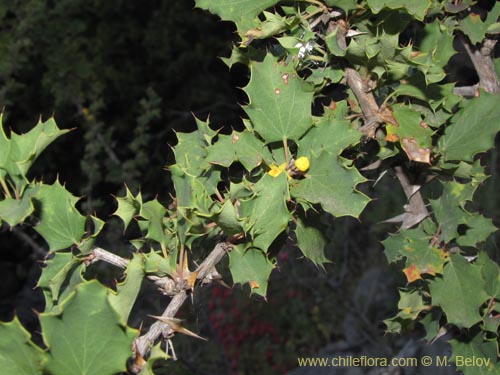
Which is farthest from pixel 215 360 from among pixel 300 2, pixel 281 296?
pixel 300 2

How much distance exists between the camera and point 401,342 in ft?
11.2

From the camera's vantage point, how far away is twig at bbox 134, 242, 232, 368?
35.4 inches

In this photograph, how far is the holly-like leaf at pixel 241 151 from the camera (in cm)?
114

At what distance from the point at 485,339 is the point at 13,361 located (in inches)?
38.3

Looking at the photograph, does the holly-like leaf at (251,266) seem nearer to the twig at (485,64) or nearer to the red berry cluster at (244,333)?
the twig at (485,64)

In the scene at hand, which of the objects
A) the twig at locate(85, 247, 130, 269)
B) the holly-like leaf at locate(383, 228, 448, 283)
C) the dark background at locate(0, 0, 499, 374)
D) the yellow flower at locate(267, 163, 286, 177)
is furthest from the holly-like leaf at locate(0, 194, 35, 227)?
the dark background at locate(0, 0, 499, 374)

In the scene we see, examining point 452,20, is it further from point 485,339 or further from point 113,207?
point 113,207

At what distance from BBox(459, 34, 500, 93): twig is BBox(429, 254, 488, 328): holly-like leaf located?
0.43 meters

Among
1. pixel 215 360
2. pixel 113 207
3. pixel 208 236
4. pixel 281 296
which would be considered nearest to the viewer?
pixel 208 236

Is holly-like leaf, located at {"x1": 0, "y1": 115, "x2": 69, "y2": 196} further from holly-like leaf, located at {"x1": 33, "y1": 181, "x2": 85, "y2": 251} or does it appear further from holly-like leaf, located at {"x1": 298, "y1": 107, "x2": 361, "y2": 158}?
holly-like leaf, located at {"x1": 298, "y1": 107, "x2": 361, "y2": 158}

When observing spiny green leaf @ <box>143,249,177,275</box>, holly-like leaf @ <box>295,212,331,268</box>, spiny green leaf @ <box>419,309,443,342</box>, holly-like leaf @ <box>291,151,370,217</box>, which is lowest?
spiny green leaf @ <box>419,309,443,342</box>

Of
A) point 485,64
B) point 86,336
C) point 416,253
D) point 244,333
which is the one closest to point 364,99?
point 416,253

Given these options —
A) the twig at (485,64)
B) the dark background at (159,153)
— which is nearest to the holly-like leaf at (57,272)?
the twig at (485,64)

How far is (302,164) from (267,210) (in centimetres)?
13
